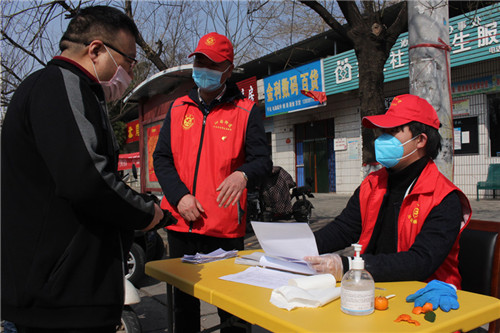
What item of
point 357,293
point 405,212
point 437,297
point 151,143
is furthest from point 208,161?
point 151,143

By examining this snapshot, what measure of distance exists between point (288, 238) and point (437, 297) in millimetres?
639

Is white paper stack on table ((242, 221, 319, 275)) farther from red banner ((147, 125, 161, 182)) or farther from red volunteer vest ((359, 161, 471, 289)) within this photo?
red banner ((147, 125, 161, 182))

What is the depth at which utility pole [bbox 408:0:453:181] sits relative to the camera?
293 centimetres

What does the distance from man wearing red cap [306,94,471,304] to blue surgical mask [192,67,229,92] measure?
3.07 ft

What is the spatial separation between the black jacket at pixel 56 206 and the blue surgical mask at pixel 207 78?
117 centimetres

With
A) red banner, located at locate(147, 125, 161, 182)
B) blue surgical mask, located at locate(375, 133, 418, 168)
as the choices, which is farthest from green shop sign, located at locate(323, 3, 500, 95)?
blue surgical mask, located at locate(375, 133, 418, 168)

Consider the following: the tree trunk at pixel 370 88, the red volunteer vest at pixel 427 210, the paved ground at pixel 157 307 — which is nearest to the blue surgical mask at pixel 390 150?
the red volunteer vest at pixel 427 210

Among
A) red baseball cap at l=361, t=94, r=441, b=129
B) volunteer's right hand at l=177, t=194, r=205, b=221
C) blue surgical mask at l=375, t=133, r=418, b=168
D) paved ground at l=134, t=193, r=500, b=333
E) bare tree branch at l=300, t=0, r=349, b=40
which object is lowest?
Answer: paved ground at l=134, t=193, r=500, b=333

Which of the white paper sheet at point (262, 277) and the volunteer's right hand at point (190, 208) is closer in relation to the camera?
the white paper sheet at point (262, 277)

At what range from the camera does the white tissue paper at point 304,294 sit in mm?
1271

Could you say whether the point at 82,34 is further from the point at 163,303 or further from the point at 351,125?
the point at 351,125

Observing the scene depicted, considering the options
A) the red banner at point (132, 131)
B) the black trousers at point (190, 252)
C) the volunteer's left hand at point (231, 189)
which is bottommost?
the black trousers at point (190, 252)

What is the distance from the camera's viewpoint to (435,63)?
2.93 m

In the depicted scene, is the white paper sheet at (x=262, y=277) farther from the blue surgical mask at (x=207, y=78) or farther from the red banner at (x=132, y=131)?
the red banner at (x=132, y=131)
